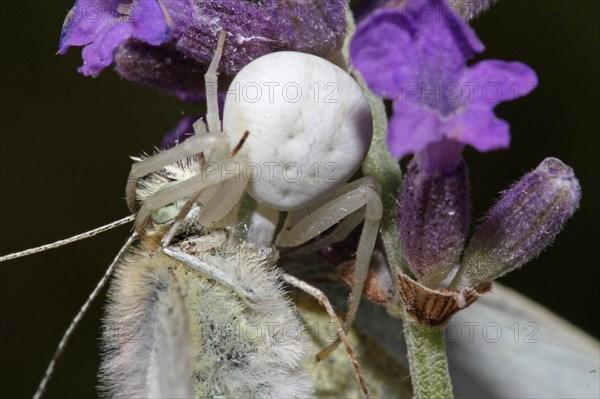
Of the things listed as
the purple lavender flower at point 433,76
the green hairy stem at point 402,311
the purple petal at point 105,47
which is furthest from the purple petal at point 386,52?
the purple petal at point 105,47

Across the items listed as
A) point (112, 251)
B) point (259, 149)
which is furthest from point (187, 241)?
point (112, 251)

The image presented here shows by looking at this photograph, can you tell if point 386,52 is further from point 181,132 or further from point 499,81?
point 181,132

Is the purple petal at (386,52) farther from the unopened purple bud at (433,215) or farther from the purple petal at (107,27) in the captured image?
the purple petal at (107,27)

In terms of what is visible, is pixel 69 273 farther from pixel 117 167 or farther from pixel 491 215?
pixel 491 215

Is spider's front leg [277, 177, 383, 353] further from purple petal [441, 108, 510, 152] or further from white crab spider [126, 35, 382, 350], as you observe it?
purple petal [441, 108, 510, 152]

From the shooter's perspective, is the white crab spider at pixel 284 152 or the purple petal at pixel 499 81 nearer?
the purple petal at pixel 499 81

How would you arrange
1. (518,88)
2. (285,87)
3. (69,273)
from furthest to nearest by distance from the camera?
(69,273) → (285,87) → (518,88)

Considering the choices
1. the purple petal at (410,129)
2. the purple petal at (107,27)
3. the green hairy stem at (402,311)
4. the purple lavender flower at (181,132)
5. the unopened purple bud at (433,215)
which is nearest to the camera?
the purple petal at (410,129)
